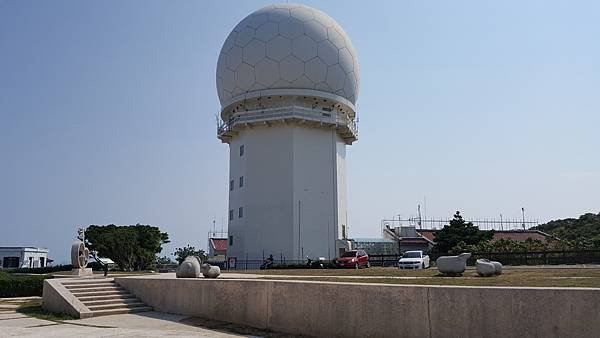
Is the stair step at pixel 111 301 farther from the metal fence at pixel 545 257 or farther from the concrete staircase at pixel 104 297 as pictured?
the metal fence at pixel 545 257

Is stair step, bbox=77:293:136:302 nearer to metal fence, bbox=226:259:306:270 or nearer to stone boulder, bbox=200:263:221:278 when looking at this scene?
stone boulder, bbox=200:263:221:278

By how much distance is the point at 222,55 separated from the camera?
148ft

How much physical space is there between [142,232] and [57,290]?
90.4 feet

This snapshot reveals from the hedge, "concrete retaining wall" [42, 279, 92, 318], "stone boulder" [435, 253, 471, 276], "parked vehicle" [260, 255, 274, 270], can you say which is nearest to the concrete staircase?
"concrete retaining wall" [42, 279, 92, 318]

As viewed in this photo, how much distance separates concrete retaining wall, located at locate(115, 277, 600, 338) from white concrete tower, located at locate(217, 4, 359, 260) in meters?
25.3

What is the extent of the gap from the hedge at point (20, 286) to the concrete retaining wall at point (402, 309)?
11.2 m

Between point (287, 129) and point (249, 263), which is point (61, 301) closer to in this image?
point (249, 263)

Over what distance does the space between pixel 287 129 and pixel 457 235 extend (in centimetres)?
2021

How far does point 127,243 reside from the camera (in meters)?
41.6

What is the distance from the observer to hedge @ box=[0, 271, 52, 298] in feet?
72.8

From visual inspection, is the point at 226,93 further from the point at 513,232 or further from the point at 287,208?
the point at 513,232

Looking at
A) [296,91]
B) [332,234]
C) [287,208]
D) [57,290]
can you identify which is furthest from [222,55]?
[57,290]

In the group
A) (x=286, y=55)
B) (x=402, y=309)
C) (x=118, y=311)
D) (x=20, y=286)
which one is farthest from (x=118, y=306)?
(x=286, y=55)

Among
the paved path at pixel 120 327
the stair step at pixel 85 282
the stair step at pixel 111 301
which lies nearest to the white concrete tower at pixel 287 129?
the stair step at pixel 85 282
